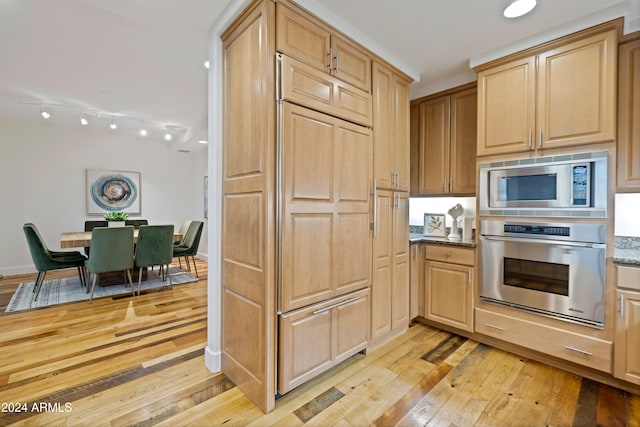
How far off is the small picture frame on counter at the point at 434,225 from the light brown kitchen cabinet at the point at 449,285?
0.37 metres

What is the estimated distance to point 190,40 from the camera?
248 cm

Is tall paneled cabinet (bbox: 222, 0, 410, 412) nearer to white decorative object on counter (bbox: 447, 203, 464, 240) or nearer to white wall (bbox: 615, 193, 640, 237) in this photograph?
white decorative object on counter (bbox: 447, 203, 464, 240)

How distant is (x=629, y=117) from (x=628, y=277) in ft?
3.70

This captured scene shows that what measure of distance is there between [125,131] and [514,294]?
6.88 metres

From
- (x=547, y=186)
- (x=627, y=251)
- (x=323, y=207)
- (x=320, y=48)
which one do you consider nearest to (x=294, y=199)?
(x=323, y=207)

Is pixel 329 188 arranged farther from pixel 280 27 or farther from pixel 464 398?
pixel 464 398

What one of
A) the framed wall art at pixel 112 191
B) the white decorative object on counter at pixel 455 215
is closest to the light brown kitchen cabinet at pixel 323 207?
the white decorative object on counter at pixel 455 215

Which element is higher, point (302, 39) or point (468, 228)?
point (302, 39)

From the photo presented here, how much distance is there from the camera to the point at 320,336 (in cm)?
192

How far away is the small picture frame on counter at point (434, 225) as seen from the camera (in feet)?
10.3

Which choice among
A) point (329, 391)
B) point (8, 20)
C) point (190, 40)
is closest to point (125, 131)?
point (8, 20)

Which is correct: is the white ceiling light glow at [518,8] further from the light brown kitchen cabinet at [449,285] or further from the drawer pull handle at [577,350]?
the drawer pull handle at [577,350]

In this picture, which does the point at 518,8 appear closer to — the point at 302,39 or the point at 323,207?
the point at 302,39

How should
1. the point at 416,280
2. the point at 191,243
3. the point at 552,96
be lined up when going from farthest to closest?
1. the point at 191,243
2. the point at 416,280
3. the point at 552,96
